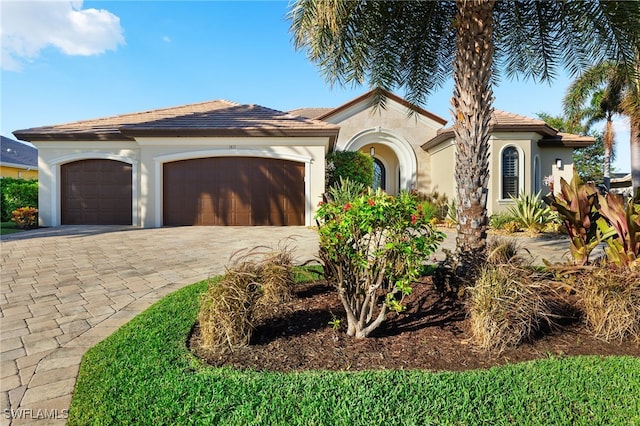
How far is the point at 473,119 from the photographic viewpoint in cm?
478

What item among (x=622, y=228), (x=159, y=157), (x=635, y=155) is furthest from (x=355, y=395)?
(x=635, y=155)

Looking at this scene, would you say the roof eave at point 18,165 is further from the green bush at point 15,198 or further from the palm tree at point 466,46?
the palm tree at point 466,46

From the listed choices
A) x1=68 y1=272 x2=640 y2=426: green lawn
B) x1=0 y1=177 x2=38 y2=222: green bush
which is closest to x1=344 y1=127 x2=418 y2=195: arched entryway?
x1=0 y1=177 x2=38 y2=222: green bush

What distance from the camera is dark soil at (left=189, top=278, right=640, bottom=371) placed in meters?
2.95

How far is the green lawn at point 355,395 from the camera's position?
2283 mm

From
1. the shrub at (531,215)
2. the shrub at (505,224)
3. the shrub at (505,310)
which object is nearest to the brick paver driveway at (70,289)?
the shrub at (505,310)

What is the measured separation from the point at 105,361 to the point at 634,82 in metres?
8.75

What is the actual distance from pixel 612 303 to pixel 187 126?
13.8 meters

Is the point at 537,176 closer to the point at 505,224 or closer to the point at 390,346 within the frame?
the point at 505,224

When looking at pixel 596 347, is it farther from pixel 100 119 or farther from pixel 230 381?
pixel 100 119

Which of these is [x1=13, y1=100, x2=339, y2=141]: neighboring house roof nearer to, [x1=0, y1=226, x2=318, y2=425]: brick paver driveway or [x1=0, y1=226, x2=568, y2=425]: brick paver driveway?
[x1=0, y1=226, x2=568, y2=425]: brick paver driveway

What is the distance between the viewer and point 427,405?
237 cm

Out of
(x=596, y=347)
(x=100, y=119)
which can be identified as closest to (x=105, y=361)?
(x=596, y=347)

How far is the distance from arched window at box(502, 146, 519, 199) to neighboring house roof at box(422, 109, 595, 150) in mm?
1022
